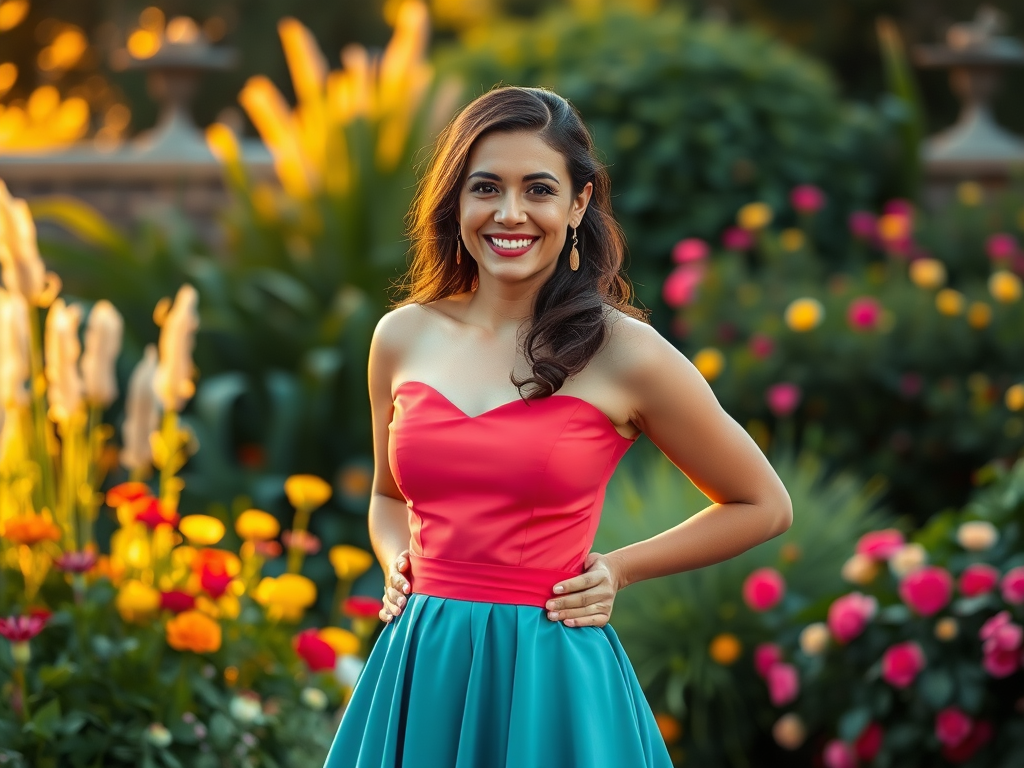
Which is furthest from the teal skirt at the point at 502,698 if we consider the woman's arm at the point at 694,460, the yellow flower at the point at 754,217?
the yellow flower at the point at 754,217

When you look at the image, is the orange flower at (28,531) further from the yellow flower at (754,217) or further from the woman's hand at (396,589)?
the yellow flower at (754,217)

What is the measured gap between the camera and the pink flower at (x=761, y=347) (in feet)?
17.0

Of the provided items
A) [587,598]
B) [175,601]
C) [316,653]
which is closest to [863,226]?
[316,653]

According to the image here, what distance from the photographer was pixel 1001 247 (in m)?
5.46

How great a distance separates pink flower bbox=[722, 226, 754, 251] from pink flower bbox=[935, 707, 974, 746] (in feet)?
8.94

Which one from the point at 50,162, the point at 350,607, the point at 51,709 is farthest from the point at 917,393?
the point at 50,162

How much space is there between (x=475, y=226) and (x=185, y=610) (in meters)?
1.39

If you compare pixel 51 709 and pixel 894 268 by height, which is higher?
pixel 894 268

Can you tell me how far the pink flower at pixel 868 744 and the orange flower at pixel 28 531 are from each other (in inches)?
82.2

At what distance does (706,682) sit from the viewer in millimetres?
4039

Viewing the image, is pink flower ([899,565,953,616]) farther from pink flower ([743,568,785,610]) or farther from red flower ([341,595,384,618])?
red flower ([341,595,384,618])

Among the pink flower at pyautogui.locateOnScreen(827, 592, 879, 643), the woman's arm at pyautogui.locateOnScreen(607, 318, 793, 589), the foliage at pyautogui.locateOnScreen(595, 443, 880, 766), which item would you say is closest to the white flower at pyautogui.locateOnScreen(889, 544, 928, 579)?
the pink flower at pyautogui.locateOnScreen(827, 592, 879, 643)

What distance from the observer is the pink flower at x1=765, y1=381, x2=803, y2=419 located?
4988 millimetres

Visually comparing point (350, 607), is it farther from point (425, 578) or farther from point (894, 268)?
point (894, 268)
